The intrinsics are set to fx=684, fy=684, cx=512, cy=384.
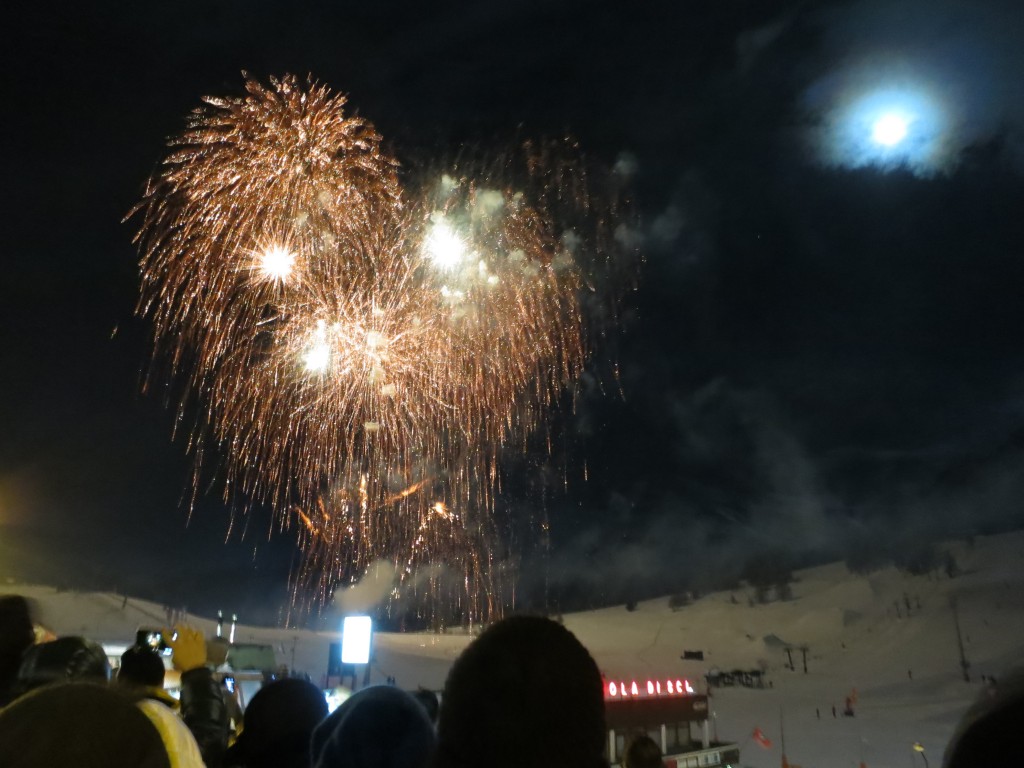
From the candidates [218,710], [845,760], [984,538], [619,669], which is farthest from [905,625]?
[218,710]

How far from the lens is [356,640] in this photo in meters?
20.8

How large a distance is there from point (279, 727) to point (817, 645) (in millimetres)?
86552

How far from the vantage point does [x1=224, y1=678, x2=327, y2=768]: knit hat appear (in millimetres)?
3039

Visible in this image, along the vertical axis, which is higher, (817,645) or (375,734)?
(375,734)

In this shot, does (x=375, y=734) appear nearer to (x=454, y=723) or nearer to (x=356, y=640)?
(x=454, y=723)

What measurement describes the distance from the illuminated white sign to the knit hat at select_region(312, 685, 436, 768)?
1944 centimetres

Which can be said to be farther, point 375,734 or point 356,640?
point 356,640

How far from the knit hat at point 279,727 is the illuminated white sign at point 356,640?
18.5 m

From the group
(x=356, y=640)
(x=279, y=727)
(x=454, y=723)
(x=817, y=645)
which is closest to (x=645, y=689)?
(x=356, y=640)

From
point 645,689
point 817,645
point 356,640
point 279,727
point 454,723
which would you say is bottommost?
point 817,645

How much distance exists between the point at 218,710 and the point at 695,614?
361 ft

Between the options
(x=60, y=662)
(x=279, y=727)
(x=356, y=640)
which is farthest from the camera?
(x=356, y=640)

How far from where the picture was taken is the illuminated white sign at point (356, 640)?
68.0ft

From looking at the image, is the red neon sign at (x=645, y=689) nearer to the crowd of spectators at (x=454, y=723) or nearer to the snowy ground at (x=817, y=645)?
the snowy ground at (x=817, y=645)
